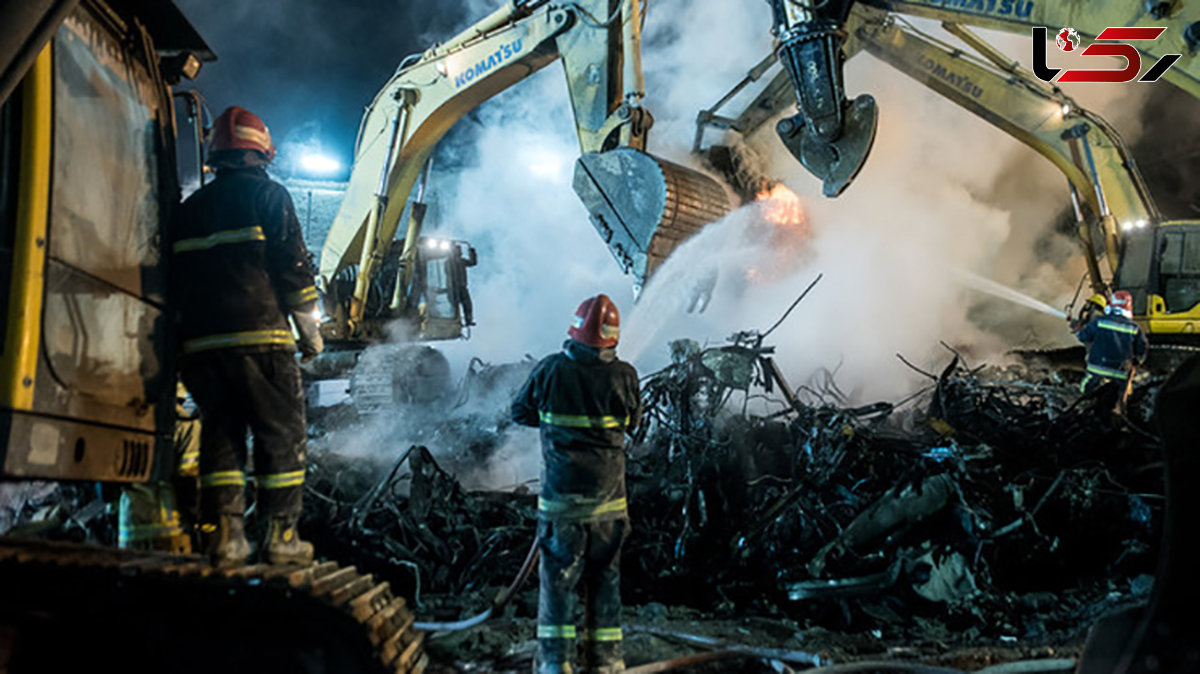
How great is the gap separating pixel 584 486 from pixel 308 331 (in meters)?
1.57

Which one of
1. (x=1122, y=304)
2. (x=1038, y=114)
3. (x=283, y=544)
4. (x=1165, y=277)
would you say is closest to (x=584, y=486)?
(x=283, y=544)

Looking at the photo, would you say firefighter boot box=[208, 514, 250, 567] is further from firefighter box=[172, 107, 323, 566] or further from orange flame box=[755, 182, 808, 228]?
orange flame box=[755, 182, 808, 228]

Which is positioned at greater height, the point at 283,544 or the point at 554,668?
the point at 283,544

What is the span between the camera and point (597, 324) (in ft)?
12.3

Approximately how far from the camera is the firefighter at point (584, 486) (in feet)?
11.5

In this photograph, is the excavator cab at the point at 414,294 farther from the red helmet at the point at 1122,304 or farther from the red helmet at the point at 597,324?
the red helmet at the point at 1122,304

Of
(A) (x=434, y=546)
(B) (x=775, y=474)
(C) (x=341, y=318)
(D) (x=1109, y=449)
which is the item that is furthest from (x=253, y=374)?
(D) (x=1109, y=449)

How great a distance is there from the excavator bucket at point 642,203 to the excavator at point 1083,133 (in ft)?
3.17

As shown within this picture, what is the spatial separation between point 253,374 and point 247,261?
0.47 metres

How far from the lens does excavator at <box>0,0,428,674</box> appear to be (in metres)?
1.93

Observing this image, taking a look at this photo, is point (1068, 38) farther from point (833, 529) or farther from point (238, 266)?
point (238, 266)

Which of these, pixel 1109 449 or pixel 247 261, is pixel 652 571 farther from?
pixel 1109 449

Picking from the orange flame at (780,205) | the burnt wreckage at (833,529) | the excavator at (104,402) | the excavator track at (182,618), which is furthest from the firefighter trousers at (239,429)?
the orange flame at (780,205)

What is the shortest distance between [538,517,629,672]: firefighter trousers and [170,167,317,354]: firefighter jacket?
5.48 ft
